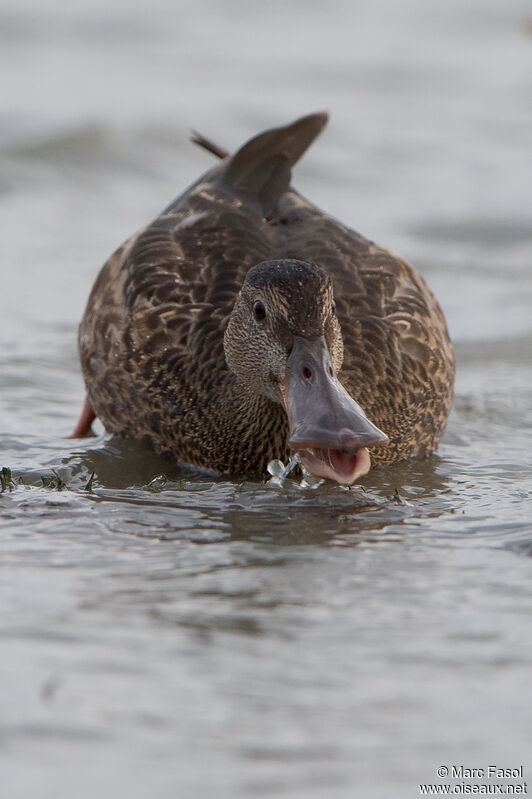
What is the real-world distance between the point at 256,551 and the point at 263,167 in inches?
130

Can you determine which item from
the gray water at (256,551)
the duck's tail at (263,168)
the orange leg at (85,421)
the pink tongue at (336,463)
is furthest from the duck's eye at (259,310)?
the orange leg at (85,421)

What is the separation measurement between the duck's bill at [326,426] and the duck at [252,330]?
0.03m

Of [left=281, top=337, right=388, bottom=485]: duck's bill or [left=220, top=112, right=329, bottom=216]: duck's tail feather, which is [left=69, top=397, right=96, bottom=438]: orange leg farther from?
[left=281, top=337, right=388, bottom=485]: duck's bill

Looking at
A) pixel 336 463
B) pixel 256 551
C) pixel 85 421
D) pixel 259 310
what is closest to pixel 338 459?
pixel 336 463

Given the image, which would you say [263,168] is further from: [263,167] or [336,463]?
[336,463]

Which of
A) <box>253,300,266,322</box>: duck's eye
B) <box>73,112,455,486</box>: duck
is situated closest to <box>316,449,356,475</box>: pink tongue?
<box>73,112,455,486</box>: duck

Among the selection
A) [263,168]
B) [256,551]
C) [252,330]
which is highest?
[263,168]

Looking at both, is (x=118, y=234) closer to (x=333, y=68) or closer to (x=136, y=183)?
(x=136, y=183)

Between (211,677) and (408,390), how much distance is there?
324 centimetres

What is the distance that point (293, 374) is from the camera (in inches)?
243

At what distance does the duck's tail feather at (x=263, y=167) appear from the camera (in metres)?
7.95

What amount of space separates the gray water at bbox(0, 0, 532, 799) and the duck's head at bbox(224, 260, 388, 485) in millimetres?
336

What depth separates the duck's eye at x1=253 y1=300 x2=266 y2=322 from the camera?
21.4 feet

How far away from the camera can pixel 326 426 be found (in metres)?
5.69
